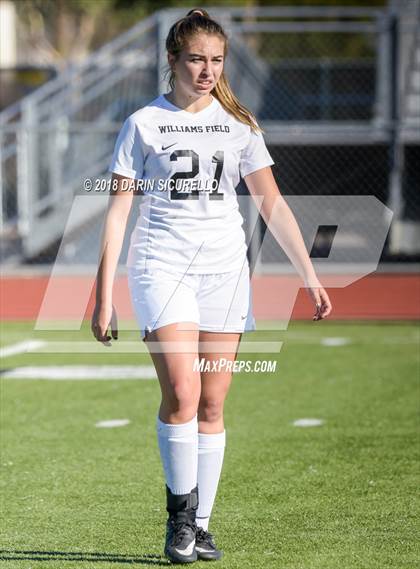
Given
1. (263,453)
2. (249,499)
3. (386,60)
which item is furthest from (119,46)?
(249,499)

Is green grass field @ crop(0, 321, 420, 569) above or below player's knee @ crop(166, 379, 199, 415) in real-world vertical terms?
below

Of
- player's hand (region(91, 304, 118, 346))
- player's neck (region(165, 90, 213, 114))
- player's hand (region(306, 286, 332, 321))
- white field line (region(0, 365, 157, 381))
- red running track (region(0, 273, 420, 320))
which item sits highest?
player's neck (region(165, 90, 213, 114))

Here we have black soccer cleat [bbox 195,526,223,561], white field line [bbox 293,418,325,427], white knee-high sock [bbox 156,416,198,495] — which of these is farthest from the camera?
white field line [bbox 293,418,325,427]

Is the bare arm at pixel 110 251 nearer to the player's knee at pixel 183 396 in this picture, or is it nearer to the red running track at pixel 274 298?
the player's knee at pixel 183 396

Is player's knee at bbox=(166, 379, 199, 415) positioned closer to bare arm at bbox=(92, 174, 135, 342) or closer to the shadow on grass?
bare arm at bbox=(92, 174, 135, 342)

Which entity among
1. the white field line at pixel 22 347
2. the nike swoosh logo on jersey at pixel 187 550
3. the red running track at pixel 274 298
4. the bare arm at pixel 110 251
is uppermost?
the bare arm at pixel 110 251

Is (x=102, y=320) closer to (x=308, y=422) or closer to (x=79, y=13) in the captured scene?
(x=308, y=422)

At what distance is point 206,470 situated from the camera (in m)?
4.46

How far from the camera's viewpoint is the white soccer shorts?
4.20 meters

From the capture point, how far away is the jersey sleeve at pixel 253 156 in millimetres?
4391

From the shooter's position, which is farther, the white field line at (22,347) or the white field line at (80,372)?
the white field line at (22,347)

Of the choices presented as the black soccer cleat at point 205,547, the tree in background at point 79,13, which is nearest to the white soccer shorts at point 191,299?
the black soccer cleat at point 205,547

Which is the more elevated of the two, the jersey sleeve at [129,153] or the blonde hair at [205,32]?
the blonde hair at [205,32]

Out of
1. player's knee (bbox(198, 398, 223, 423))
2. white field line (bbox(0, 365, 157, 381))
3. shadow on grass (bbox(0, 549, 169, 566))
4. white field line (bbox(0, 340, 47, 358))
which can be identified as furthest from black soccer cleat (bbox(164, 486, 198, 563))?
white field line (bbox(0, 340, 47, 358))
